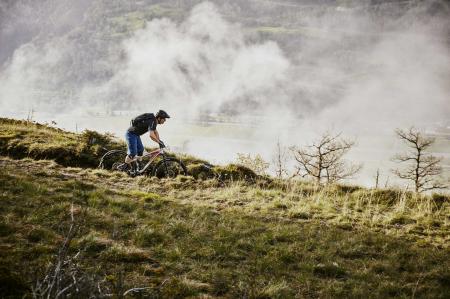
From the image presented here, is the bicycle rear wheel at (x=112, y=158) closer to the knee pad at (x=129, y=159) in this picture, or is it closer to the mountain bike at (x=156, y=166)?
the mountain bike at (x=156, y=166)

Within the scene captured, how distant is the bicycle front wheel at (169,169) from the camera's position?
50.0ft

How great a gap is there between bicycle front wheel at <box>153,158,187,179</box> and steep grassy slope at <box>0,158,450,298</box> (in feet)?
12.5

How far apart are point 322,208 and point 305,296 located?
6.47 metres

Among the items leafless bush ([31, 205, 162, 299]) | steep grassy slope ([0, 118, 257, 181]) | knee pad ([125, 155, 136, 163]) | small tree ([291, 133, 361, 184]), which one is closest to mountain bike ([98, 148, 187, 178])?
knee pad ([125, 155, 136, 163])

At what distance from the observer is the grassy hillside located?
5.50 m

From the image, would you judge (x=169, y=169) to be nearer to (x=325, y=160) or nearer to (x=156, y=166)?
(x=156, y=166)

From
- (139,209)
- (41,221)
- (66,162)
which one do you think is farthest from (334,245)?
(66,162)

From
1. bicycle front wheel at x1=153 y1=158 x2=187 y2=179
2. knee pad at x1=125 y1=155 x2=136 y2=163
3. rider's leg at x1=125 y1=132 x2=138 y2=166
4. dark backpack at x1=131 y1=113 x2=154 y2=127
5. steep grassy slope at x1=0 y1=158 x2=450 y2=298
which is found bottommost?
steep grassy slope at x1=0 y1=158 x2=450 y2=298

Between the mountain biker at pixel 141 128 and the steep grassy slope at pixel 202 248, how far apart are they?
3499 millimetres

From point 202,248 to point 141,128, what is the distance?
845cm

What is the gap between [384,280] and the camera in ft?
22.0

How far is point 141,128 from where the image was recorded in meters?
14.7

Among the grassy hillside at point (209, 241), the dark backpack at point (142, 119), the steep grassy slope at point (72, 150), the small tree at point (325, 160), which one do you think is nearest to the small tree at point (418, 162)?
the small tree at point (325, 160)

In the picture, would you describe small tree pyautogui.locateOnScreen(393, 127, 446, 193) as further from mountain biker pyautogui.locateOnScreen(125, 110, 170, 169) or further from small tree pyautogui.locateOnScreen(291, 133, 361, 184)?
mountain biker pyautogui.locateOnScreen(125, 110, 170, 169)
